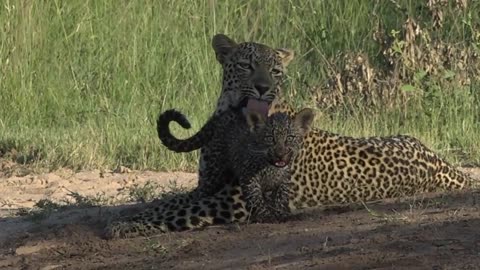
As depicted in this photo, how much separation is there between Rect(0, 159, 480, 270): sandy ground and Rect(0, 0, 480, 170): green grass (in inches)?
110

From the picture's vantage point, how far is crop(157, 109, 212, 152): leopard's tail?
23.1 ft

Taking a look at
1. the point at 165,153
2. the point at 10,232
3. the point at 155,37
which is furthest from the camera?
the point at 155,37

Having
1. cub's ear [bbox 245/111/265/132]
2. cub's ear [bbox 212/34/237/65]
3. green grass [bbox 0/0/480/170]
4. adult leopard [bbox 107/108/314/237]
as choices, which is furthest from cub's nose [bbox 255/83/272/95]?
green grass [bbox 0/0/480/170]

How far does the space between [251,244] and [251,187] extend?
612mm

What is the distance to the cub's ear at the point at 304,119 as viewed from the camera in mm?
6781

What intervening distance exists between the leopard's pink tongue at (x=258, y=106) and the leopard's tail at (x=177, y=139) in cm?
29

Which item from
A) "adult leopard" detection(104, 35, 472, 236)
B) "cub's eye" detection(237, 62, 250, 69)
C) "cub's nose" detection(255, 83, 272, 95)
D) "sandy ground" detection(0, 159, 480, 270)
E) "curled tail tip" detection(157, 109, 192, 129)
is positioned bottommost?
"sandy ground" detection(0, 159, 480, 270)

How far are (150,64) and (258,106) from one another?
205 inches

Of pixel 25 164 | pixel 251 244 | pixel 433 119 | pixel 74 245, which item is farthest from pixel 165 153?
pixel 251 244

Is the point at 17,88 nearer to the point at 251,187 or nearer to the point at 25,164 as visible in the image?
the point at 25,164

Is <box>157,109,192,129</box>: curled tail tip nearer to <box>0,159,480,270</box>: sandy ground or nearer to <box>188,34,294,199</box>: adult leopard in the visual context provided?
<box>188,34,294,199</box>: adult leopard

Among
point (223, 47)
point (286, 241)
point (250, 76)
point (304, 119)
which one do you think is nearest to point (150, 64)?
point (223, 47)

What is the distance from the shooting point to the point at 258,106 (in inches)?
270

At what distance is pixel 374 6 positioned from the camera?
494 inches
